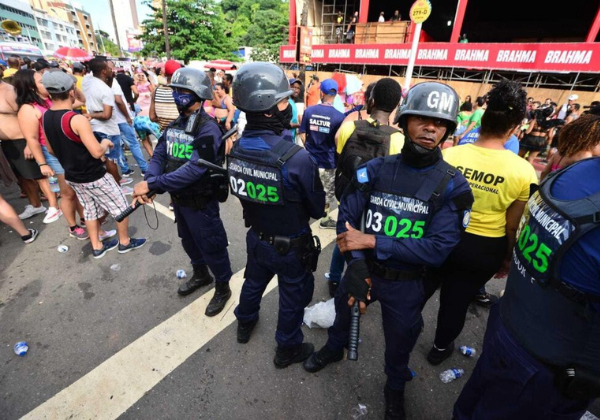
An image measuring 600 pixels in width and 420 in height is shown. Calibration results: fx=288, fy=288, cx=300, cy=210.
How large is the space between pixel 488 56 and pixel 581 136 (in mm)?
14867

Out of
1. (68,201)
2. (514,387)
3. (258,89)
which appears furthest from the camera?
(68,201)

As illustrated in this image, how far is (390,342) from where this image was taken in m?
1.98

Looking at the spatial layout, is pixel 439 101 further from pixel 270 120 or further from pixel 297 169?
pixel 270 120

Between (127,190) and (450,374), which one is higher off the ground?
(127,190)

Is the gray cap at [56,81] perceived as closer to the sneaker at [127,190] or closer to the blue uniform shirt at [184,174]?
the blue uniform shirt at [184,174]

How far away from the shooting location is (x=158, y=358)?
2.52m

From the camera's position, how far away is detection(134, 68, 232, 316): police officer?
2.54 m

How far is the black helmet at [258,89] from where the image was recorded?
75.8 inches

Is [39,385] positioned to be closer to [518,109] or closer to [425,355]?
[425,355]

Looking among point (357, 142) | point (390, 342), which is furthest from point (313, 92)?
point (390, 342)

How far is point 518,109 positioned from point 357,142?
47.3 inches

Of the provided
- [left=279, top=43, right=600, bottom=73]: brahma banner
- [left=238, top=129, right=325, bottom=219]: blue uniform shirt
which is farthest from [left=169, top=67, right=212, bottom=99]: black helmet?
[left=279, top=43, right=600, bottom=73]: brahma banner

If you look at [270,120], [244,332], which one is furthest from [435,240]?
[244,332]

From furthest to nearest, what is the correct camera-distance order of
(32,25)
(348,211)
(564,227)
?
(32,25) < (348,211) < (564,227)
